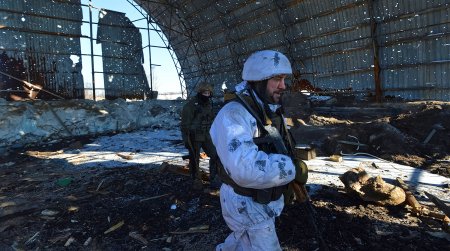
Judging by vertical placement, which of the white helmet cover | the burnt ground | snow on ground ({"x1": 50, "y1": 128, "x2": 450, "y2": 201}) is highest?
the white helmet cover

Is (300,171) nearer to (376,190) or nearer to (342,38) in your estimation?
(376,190)

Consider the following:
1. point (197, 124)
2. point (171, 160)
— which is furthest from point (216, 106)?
point (197, 124)

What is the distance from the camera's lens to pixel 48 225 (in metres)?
4.82

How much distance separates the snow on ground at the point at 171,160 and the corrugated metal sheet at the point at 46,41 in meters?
3.78

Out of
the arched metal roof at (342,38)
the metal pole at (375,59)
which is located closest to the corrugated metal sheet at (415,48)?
the arched metal roof at (342,38)

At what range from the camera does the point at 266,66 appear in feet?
7.65

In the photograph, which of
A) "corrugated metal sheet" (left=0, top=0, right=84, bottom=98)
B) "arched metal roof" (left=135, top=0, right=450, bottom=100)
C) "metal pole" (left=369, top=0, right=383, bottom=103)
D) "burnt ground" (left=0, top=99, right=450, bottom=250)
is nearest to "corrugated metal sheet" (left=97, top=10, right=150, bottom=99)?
"corrugated metal sheet" (left=0, top=0, right=84, bottom=98)

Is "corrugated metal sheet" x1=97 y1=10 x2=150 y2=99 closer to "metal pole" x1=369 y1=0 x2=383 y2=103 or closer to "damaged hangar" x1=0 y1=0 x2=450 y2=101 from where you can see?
"damaged hangar" x1=0 y1=0 x2=450 y2=101

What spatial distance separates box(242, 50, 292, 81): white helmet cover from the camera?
232 cm

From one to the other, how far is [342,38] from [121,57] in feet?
36.8

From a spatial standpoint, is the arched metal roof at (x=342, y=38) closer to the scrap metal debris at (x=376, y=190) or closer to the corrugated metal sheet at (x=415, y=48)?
the corrugated metal sheet at (x=415, y=48)

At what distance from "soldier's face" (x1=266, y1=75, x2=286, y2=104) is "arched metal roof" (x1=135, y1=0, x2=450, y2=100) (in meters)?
13.1

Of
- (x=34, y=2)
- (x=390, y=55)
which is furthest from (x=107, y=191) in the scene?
(x=390, y=55)

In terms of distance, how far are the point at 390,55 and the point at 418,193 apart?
11.0 metres
